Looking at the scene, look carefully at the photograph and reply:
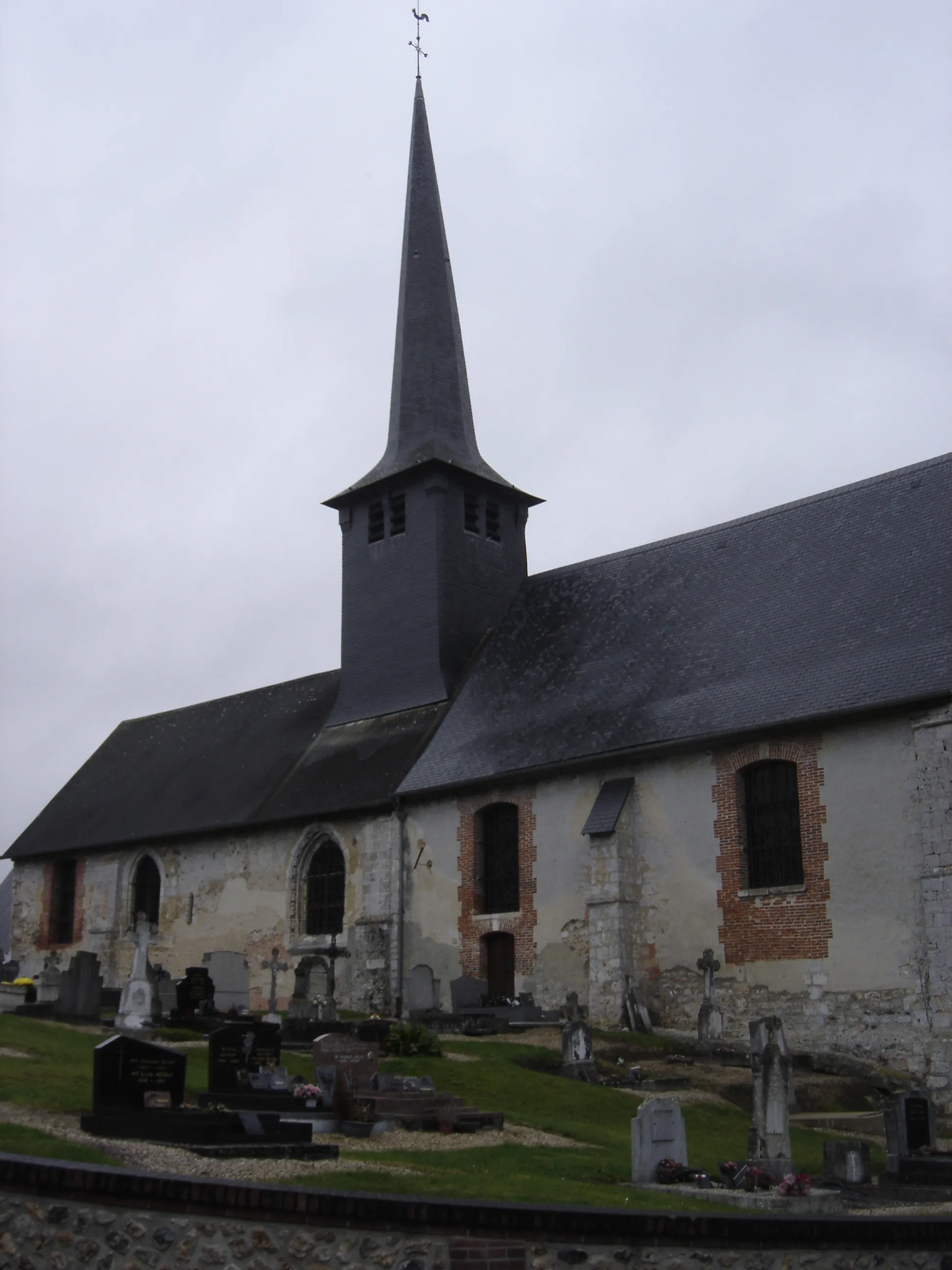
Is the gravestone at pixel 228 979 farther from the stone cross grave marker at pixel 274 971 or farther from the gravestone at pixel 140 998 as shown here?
the gravestone at pixel 140 998

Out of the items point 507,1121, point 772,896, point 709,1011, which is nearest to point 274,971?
point 709,1011

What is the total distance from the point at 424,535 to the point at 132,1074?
60.5 ft

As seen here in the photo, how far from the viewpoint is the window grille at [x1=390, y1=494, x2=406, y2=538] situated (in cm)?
2916

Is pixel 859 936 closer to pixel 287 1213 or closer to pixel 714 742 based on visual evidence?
pixel 714 742

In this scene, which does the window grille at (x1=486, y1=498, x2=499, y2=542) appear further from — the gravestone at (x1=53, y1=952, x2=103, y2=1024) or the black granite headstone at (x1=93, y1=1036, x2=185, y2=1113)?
the black granite headstone at (x1=93, y1=1036, x2=185, y2=1113)

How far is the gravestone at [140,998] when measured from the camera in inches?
725

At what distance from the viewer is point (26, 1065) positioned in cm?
1398

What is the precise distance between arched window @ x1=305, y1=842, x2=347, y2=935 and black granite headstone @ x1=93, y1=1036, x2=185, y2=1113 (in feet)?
48.3

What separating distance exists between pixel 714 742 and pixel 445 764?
5756mm

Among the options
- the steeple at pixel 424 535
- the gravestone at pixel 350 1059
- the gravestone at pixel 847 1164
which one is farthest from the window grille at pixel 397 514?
the gravestone at pixel 847 1164

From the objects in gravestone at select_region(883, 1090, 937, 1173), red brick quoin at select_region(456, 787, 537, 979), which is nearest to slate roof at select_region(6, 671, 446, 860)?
red brick quoin at select_region(456, 787, 537, 979)

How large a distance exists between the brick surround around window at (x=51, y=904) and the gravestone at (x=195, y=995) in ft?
39.6

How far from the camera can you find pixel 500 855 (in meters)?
23.8

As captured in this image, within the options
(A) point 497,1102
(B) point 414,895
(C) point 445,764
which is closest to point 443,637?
(C) point 445,764
